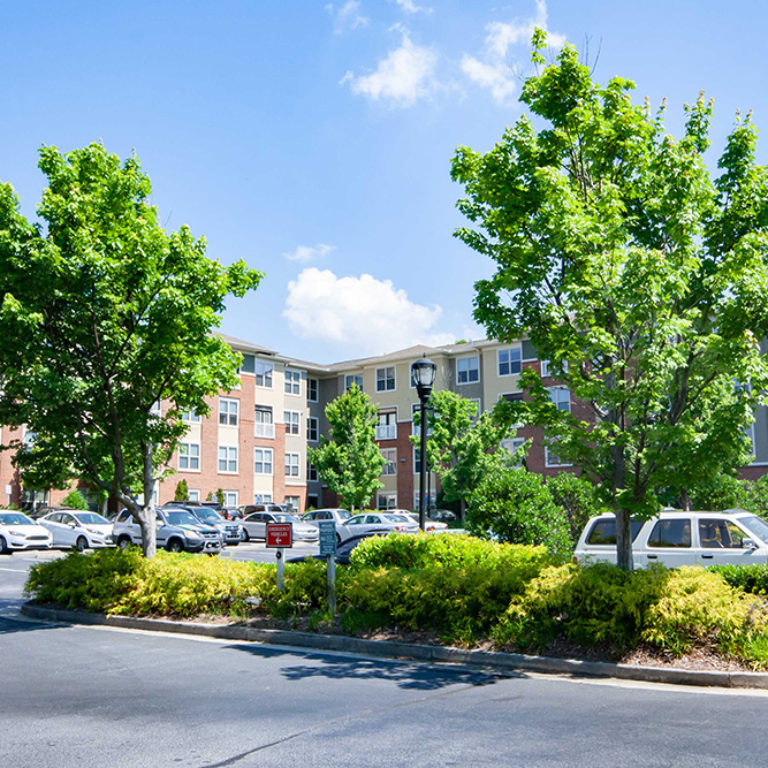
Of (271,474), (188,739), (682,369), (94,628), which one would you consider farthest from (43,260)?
(271,474)

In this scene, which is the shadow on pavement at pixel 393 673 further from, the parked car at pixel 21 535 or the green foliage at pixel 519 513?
the parked car at pixel 21 535

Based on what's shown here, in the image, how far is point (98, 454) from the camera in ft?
49.4

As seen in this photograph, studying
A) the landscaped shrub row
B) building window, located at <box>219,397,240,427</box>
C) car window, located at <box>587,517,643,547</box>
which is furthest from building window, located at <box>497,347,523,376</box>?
the landscaped shrub row

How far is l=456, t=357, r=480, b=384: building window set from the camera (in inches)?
2194

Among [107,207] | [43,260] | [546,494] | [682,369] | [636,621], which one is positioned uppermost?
[107,207]

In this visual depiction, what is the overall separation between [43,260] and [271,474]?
48.3 meters

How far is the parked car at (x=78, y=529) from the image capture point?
30281 mm

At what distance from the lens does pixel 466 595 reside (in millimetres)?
10078

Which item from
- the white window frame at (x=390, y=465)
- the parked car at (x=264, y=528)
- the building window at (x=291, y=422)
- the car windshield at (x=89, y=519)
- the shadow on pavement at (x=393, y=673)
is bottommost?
the parked car at (x=264, y=528)

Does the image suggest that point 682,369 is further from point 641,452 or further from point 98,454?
point 98,454

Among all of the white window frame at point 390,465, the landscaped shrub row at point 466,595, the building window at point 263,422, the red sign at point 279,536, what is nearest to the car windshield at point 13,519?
the landscaped shrub row at point 466,595

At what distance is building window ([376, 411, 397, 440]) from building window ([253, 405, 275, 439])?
27.0ft

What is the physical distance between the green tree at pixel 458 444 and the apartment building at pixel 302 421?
19.5ft

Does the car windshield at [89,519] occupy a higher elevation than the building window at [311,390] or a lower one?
lower
